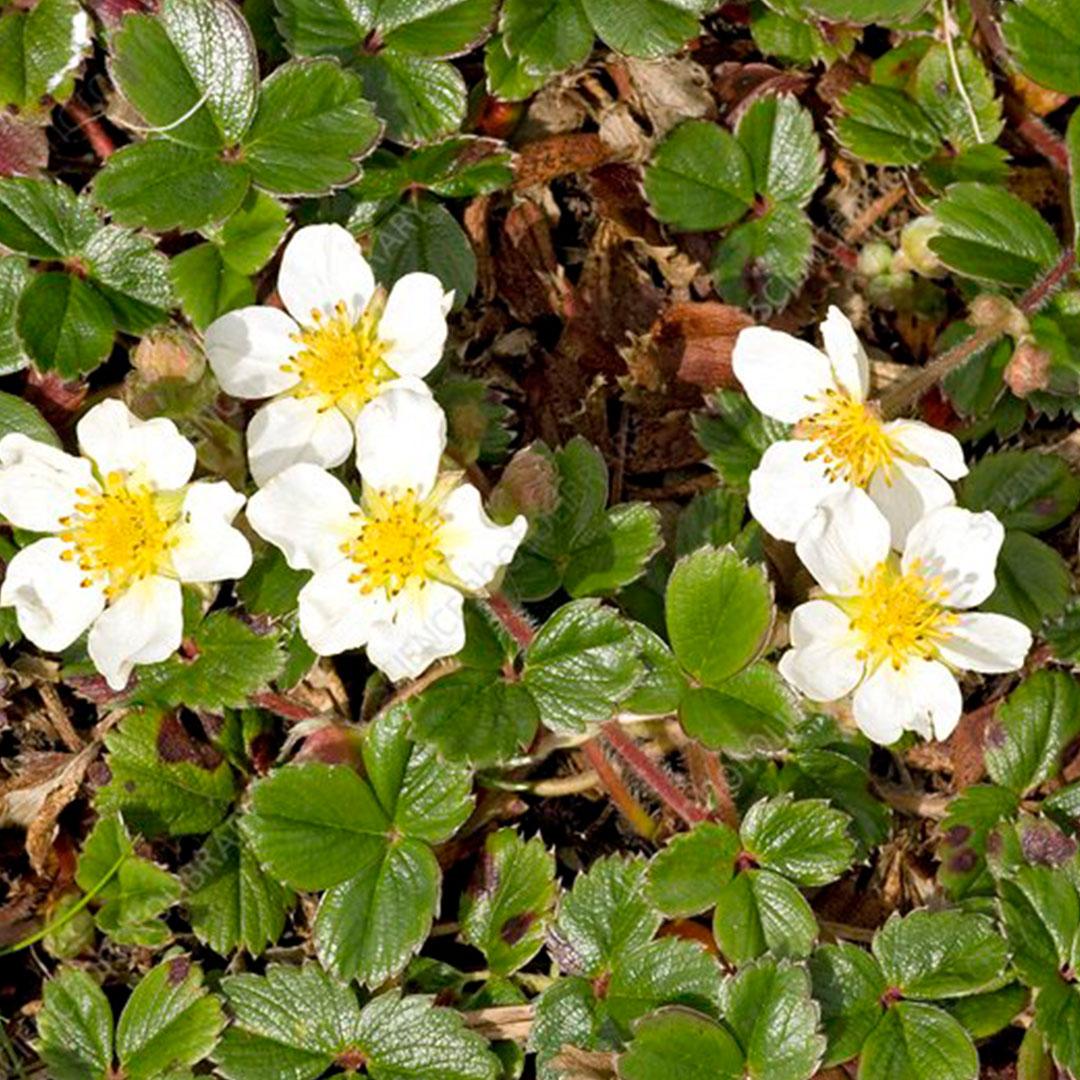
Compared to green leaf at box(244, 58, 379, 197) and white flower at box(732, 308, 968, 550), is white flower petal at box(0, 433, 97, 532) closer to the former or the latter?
green leaf at box(244, 58, 379, 197)

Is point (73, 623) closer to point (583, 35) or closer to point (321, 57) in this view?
point (321, 57)

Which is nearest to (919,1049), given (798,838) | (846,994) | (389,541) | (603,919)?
(846,994)

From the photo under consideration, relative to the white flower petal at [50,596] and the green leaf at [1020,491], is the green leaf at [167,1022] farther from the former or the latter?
the green leaf at [1020,491]

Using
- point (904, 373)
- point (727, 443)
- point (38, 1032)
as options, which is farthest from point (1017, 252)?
point (38, 1032)

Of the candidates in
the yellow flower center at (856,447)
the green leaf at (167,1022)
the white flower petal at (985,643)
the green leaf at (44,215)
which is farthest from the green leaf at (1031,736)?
the green leaf at (44,215)

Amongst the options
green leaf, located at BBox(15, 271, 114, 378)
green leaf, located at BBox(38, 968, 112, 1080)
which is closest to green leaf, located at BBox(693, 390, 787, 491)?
green leaf, located at BBox(15, 271, 114, 378)

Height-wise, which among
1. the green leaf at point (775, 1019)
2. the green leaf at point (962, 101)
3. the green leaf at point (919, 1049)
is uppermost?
the green leaf at point (962, 101)

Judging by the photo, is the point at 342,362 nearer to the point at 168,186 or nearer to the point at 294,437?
the point at 294,437

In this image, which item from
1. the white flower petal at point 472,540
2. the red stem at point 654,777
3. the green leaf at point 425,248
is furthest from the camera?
the green leaf at point 425,248
